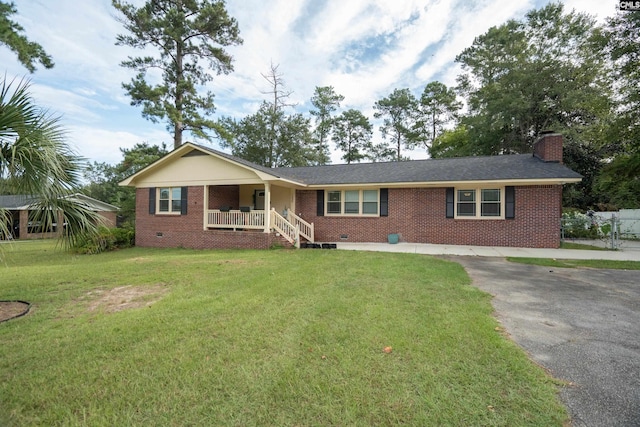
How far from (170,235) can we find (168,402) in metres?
12.6

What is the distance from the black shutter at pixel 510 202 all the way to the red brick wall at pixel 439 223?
14 centimetres

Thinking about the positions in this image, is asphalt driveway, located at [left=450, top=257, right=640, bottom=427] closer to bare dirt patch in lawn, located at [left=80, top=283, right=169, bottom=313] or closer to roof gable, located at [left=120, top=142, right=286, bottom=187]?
bare dirt patch in lawn, located at [left=80, top=283, right=169, bottom=313]

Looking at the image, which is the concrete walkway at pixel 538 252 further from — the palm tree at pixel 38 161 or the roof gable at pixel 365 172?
the palm tree at pixel 38 161

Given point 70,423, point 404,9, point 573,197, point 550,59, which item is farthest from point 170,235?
point 550,59

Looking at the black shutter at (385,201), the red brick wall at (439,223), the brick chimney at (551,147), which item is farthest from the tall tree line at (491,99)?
the black shutter at (385,201)

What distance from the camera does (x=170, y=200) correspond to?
1327 centimetres

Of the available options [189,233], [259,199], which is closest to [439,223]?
[259,199]

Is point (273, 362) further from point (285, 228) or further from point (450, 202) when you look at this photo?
point (450, 202)

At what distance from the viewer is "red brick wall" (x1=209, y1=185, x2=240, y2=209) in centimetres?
1303

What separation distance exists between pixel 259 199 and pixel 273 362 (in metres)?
12.8

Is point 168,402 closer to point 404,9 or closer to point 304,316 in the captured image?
point 304,316

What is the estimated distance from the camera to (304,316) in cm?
375

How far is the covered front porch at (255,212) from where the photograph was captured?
11570mm

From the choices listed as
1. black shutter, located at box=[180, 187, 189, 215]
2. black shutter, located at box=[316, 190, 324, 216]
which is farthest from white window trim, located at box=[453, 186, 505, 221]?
black shutter, located at box=[180, 187, 189, 215]
